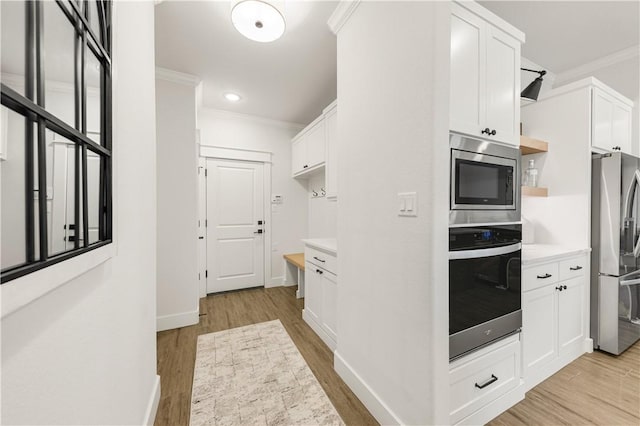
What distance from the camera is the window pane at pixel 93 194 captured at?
73 centimetres

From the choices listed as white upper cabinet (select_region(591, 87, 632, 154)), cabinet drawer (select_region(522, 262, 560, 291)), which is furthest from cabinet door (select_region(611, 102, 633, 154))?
cabinet drawer (select_region(522, 262, 560, 291))

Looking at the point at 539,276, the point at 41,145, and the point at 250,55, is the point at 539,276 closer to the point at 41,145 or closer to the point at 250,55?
the point at 41,145

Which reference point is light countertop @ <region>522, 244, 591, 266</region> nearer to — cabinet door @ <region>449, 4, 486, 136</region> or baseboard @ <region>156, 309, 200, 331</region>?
cabinet door @ <region>449, 4, 486, 136</region>

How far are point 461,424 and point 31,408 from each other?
1.75m

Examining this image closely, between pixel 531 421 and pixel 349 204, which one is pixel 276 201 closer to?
pixel 349 204

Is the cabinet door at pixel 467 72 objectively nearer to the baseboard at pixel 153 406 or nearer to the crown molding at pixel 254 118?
the baseboard at pixel 153 406

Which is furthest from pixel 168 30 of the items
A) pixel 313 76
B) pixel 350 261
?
pixel 350 261

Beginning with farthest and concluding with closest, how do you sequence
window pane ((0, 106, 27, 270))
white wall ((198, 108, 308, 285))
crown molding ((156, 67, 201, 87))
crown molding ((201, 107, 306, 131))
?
white wall ((198, 108, 308, 285)) → crown molding ((201, 107, 306, 131)) → crown molding ((156, 67, 201, 87)) → window pane ((0, 106, 27, 270))

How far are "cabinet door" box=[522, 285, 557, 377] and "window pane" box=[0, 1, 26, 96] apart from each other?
2.36m

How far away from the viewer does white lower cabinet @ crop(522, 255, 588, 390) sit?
65.6 inches

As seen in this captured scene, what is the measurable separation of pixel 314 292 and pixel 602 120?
3.10 meters

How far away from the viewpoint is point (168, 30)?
2.01m

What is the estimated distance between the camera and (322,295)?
2.33 metres

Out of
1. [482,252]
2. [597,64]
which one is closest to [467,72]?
[482,252]
